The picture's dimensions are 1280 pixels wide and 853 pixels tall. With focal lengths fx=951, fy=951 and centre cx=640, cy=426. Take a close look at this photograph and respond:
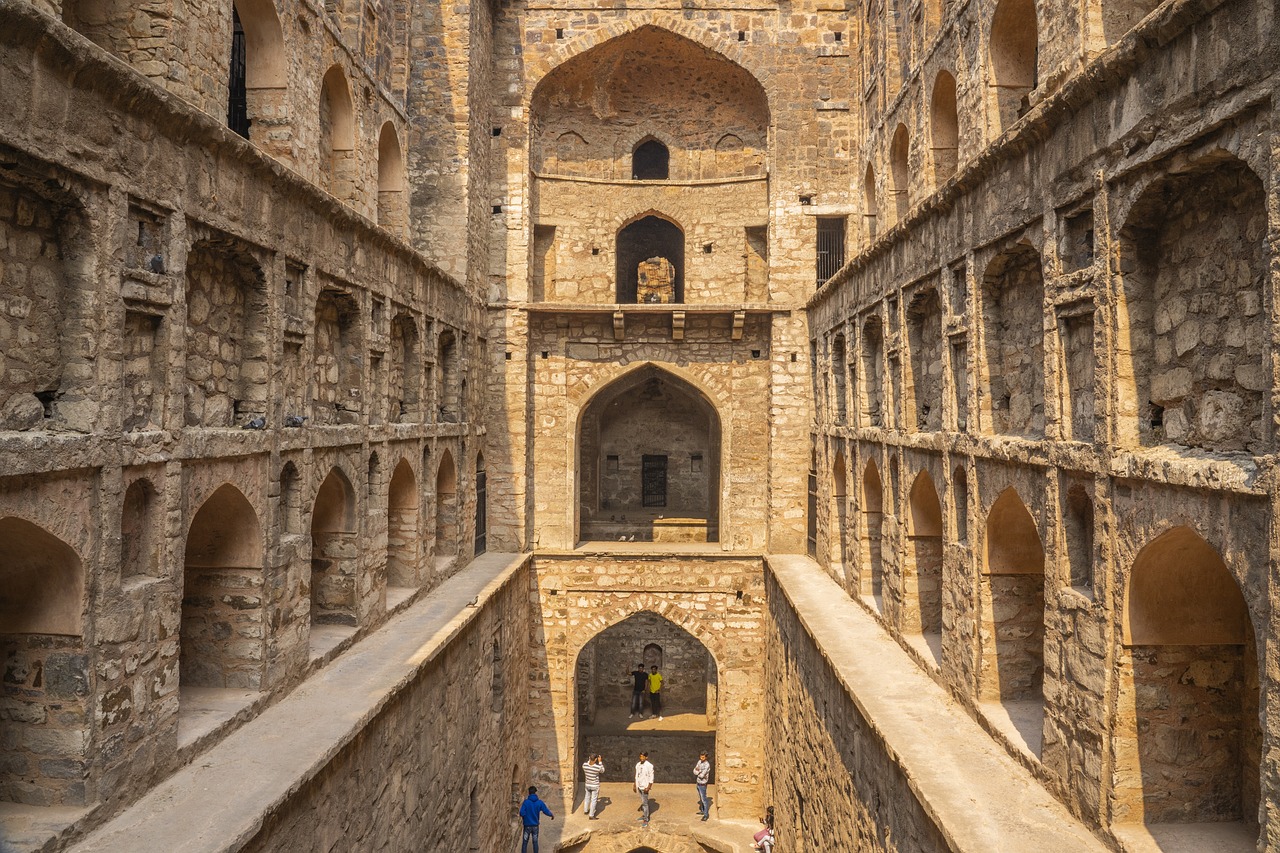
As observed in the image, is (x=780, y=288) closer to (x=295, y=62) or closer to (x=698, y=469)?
(x=698, y=469)

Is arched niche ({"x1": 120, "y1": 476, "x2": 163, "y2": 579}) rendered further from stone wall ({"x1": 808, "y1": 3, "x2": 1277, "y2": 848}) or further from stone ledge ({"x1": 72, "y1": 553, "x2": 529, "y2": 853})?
stone wall ({"x1": 808, "y1": 3, "x2": 1277, "y2": 848})

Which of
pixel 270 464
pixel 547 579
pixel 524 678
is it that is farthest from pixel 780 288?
pixel 270 464

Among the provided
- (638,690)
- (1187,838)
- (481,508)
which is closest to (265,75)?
(481,508)

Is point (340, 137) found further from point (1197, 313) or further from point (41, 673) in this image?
point (1197, 313)

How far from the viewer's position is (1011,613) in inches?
279

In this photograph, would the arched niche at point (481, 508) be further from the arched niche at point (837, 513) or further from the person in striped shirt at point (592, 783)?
the arched niche at point (837, 513)

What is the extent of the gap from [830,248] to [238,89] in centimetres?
918

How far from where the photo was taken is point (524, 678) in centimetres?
1416

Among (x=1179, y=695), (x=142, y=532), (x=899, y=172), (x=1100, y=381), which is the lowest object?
(x=1179, y=695)

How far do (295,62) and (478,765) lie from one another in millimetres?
7677

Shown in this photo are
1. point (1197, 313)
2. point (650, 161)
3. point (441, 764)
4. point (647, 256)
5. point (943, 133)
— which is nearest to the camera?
point (1197, 313)

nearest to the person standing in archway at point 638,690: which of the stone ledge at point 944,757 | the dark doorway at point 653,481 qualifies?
the dark doorway at point 653,481

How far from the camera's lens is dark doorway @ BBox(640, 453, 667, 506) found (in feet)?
66.7

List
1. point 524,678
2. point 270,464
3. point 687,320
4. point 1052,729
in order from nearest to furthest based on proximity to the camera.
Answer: point 1052,729 < point 270,464 < point 524,678 < point 687,320
